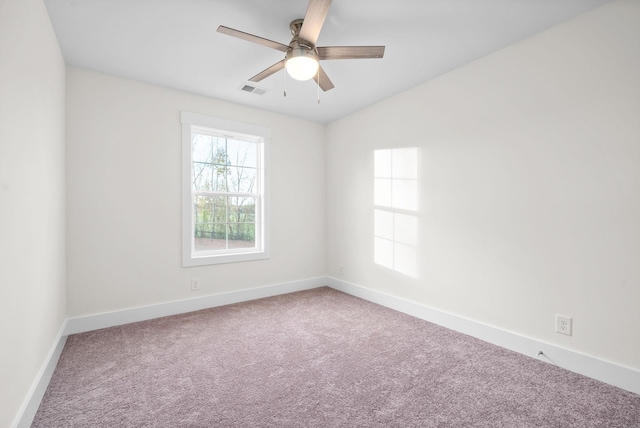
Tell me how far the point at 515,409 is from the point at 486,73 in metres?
2.57

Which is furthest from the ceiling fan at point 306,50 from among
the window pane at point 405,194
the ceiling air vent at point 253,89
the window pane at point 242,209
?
the window pane at point 242,209

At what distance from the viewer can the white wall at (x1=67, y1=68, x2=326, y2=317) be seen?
9.47 feet

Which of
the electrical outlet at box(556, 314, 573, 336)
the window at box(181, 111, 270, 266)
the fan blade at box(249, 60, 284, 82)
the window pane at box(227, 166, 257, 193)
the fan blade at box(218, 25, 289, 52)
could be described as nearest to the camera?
the fan blade at box(218, 25, 289, 52)

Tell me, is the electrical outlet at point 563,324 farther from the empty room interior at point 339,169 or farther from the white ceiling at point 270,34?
the white ceiling at point 270,34

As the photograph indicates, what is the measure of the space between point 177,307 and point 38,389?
5.04 ft

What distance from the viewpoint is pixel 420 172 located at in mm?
3273

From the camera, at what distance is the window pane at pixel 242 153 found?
3.94 meters

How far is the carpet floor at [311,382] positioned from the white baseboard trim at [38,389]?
43mm

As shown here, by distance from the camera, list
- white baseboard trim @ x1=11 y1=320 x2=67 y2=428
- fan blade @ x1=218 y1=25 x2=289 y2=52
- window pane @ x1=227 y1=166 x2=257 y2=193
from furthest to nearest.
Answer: window pane @ x1=227 y1=166 x2=257 y2=193 → fan blade @ x1=218 y1=25 x2=289 y2=52 → white baseboard trim @ x1=11 y1=320 x2=67 y2=428

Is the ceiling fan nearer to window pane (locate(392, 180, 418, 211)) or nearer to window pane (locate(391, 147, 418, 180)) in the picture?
window pane (locate(391, 147, 418, 180))

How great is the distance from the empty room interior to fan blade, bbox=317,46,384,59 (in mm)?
20

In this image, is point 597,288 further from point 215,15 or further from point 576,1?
point 215,15

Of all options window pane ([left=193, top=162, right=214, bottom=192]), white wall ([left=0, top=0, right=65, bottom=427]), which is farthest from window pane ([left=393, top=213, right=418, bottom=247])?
white wall ([left=0, top=0, right=65, bottom=427])

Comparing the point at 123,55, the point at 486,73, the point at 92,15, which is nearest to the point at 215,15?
the point at 92,15
